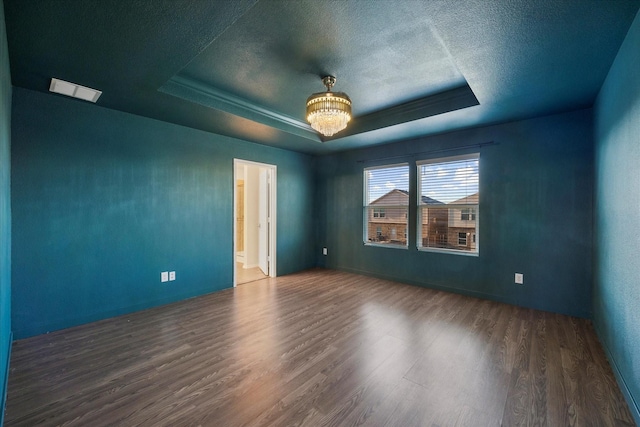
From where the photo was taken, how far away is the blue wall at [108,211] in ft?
8.79

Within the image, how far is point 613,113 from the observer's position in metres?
2.21

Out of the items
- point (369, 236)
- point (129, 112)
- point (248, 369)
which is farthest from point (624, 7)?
point (129, 112)

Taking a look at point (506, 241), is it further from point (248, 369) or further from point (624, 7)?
point (248, 369)

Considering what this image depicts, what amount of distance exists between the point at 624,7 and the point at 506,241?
270 centimetres

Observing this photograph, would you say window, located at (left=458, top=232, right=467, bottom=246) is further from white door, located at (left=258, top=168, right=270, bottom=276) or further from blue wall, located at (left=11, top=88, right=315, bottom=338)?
blue wall, located at (left=11, top=88, right=315, bottom=338)

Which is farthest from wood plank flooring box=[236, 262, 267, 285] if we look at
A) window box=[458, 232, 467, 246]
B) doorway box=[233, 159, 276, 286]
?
window box=[458, 232, 467, 246]

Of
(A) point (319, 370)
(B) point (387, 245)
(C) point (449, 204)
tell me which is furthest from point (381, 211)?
(A) point (319, 370)

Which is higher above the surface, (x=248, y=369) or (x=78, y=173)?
(x=78, y=173)

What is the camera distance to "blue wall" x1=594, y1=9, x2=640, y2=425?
169cm

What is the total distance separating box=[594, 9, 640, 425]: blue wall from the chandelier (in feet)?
6.62

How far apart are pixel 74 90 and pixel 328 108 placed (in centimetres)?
251

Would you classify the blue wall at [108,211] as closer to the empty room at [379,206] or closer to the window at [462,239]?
the empty room at [379,206]

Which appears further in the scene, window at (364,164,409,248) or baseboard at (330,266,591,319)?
window at (364,164,409,248)

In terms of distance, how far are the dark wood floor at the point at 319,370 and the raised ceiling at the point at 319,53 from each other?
2.45m
